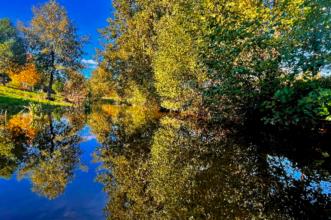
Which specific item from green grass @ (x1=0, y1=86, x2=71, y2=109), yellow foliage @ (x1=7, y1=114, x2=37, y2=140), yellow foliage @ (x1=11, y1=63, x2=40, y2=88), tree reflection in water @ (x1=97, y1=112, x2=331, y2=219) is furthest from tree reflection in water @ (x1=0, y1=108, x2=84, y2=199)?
yellow foliage @ (x1=11, y1=63, x2=40, y2=88)

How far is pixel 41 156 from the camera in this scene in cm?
1483

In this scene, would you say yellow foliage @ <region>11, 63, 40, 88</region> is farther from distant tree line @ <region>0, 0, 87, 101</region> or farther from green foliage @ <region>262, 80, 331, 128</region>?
green foliage @ <region>262, 80, 331, 128</region>

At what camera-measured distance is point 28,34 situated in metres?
A: 53.8

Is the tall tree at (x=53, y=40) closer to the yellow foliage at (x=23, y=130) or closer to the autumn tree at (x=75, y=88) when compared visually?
the autumn tree at (x=75, y=88)

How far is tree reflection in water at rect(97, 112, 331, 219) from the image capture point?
8.20 metres

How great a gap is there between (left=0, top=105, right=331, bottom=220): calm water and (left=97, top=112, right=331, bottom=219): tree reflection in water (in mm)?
30

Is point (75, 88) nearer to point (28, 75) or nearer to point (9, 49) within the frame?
point (28, 75)

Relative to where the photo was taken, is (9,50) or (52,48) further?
(9,50)

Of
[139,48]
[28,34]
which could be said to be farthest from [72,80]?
[139,48]

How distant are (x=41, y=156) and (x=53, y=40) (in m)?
43.9

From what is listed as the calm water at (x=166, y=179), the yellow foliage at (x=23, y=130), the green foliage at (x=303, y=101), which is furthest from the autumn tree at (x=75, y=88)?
the green foliage at (x=303, y=101)

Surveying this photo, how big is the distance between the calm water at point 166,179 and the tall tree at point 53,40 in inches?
1537

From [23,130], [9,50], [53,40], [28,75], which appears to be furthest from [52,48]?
[23,130]

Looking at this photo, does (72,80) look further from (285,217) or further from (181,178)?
(285,217)
